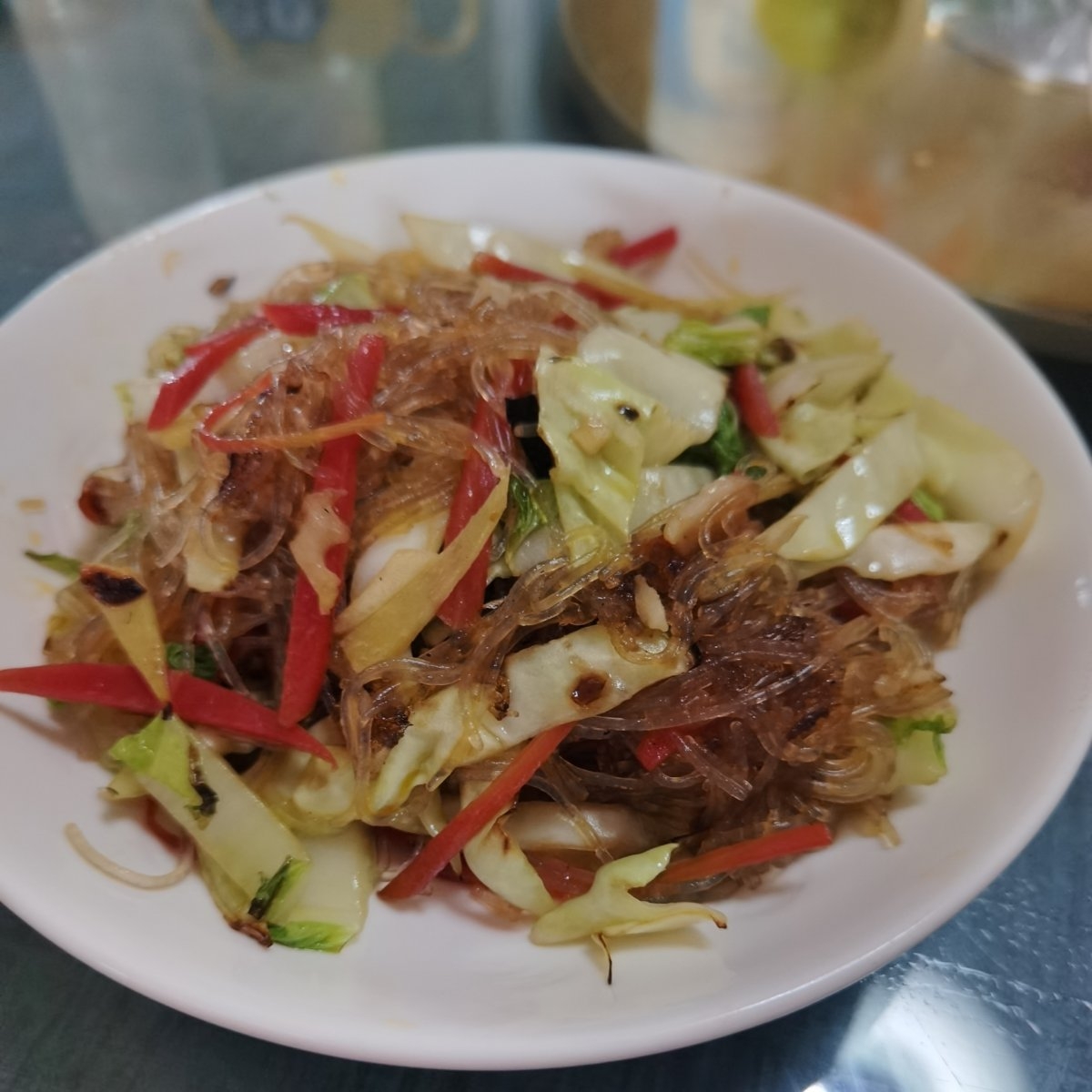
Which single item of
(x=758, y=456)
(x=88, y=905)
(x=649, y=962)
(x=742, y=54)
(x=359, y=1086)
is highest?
(x=742, y=54)

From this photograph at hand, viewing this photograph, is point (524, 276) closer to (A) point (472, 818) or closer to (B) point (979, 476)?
(B) point (979, 476)

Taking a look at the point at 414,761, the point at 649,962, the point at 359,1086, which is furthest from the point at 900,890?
the point at 359,1086

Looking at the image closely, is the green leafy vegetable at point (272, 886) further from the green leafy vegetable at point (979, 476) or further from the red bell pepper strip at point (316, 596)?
the green leafy vegetable at point (979, 476)

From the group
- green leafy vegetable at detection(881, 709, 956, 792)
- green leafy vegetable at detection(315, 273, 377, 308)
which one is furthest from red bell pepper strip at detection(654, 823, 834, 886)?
green leafy vegetable at detection(315, 273, 377, 308)

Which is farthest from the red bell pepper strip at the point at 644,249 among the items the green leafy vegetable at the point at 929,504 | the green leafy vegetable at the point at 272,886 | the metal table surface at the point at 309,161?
the green leafy vegetable at the point at 272,886

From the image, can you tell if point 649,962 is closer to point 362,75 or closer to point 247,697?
point 247,697

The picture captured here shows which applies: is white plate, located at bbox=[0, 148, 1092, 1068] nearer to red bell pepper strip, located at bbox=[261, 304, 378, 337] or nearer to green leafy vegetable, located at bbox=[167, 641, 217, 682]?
green leafy vegetable, located at bbox=[167, 641, 217, 682]

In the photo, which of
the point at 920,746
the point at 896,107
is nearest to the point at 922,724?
the point at 920,746
